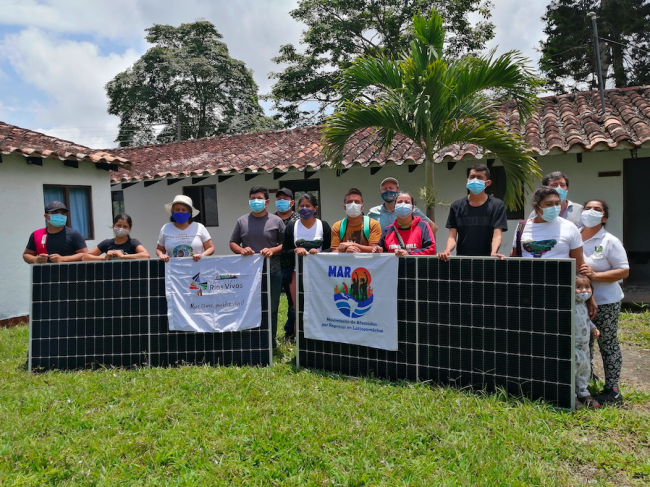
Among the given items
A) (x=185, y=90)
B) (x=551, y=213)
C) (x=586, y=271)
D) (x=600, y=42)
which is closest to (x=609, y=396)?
(x=586, y=271)

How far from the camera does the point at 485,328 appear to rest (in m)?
3.91

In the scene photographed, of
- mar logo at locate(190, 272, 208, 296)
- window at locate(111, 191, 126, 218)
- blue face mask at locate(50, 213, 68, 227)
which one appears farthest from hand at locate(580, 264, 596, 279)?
window at locate(111, 191, 126, 218)

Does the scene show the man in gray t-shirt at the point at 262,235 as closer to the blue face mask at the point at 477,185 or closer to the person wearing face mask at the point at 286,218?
the person wearing face mask at the point at 286,218

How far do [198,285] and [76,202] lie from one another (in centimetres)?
618

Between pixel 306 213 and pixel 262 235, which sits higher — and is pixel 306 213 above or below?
above

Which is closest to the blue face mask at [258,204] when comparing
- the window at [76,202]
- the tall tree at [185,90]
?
the window at [76,202]

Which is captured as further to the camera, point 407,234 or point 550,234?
point 407,234

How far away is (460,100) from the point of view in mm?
6250

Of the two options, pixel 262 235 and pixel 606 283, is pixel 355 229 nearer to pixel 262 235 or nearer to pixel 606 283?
pixel 262 235

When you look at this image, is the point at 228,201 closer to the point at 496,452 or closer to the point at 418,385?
the point at 418,385

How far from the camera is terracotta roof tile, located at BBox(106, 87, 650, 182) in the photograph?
316 inches

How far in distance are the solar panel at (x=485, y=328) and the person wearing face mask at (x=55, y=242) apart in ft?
11.0

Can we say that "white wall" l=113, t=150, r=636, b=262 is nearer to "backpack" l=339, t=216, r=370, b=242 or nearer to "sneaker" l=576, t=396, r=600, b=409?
"backpack" l=339, t=216, r=370, b=242

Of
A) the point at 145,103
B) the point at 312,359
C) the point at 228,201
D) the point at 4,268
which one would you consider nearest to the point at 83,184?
the point at 4,268
